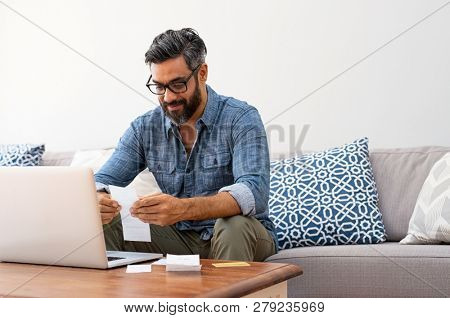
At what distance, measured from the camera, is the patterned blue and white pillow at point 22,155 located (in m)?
3.15

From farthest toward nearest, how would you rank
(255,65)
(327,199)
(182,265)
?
(255,65), (327,199), (182,265)

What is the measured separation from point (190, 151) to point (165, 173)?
0.36 ft

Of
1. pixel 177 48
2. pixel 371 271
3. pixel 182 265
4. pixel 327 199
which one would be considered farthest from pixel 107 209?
pixel 327 199

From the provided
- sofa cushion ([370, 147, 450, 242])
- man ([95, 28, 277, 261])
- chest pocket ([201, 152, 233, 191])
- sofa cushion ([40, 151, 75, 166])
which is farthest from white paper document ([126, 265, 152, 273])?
sofa cushion ([40, 151, 75, 166])

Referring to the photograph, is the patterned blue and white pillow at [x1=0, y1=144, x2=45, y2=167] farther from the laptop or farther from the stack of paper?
the stack of paper

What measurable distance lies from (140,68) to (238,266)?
1.80 m

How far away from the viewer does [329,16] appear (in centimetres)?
290

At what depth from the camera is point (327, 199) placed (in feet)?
8.32

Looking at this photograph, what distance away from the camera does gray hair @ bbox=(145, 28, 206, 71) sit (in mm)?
2229

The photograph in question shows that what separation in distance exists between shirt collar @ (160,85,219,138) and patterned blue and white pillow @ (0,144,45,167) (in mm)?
1068

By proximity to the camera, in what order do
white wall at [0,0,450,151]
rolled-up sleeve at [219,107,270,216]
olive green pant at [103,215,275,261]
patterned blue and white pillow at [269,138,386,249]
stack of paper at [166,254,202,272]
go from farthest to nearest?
white wall at [0,0,450,151]
patterned blue and white pillow at [269,138,386,249]
rolled-up sleeve at [219,107,270,216]
olive green pant at [103,215,275,261]
stack of paper at [166,254,202,272]

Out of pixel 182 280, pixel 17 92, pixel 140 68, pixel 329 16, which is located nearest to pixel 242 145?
pixel 182 280

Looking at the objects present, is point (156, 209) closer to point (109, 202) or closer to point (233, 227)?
point (109, 202)

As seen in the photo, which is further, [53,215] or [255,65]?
[255,65]
